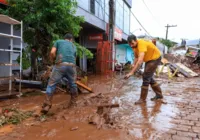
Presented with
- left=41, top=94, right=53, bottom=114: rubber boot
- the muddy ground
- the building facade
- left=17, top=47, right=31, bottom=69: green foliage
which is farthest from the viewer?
the building facade

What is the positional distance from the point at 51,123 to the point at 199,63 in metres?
19.6

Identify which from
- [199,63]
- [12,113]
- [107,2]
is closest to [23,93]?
[12,113]

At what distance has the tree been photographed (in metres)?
6.36

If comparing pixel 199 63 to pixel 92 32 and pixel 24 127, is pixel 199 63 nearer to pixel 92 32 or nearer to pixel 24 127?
pixel 92 32

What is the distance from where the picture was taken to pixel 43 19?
6.55 m

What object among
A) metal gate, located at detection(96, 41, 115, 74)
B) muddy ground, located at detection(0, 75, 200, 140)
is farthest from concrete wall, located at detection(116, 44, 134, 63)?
muddy ground, located at detection(0, 75, 200, 140)

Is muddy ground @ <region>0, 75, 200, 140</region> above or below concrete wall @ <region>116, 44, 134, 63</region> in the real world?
below

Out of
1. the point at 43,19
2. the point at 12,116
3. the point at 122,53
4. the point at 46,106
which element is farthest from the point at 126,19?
the point at 12,116

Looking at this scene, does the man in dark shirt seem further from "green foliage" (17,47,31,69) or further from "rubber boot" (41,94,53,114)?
"green foliage" (17,47,31,69)

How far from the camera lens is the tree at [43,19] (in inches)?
250

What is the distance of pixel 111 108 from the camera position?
4.49 meters

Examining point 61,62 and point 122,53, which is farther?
point 122,53

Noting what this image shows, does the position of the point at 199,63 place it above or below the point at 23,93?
above

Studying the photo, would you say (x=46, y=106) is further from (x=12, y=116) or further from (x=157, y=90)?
(x=157, y=90)
